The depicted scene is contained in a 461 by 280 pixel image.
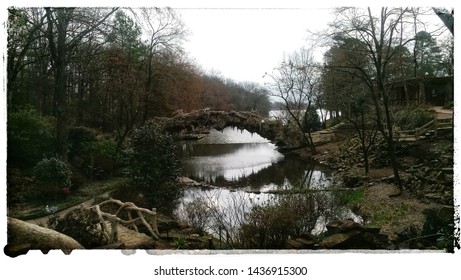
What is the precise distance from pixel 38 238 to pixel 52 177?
5.59 ft

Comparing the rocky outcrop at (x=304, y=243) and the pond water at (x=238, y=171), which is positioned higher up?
the pond water at (x=238, y=171)

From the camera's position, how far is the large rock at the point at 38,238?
5.71 meters

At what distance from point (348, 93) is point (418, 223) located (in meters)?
6.00

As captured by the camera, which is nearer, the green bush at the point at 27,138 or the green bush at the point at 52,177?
the green bush at the point at 27,138

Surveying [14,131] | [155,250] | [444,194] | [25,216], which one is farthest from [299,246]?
[14,131]

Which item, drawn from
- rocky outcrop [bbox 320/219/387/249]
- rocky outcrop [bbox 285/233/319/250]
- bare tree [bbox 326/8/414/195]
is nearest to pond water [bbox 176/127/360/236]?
rocky outcrop [bbox 320/219/387/249]

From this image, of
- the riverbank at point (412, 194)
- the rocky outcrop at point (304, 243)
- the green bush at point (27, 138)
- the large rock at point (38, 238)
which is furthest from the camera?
the green bush at point (27, 138)

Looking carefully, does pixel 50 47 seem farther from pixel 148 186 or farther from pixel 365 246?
pixel 365 246

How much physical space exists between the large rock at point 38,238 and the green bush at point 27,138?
121 centimetres

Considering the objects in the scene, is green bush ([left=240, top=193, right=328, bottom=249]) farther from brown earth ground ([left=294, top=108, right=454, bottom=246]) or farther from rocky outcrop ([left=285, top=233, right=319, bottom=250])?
brown earth ground ([left=294, top=108, right=454, bottom=246])

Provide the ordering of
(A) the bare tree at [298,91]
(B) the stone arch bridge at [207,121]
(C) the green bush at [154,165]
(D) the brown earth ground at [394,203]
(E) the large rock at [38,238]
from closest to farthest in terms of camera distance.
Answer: (E) the large rock at [38,238], (D) the brown earth ground at [394,203], (C) the green bush at [154,165], (B) the stone arch bridge at [207,121], (A) the bare tree at [298,91]

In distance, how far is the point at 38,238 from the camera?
5.73 meters

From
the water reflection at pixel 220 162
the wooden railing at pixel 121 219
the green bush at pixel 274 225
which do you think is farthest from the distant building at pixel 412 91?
the wooden railing at pixel 121 219

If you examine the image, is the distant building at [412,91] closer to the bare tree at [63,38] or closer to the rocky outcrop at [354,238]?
the rocky outcrop at [354,238]
